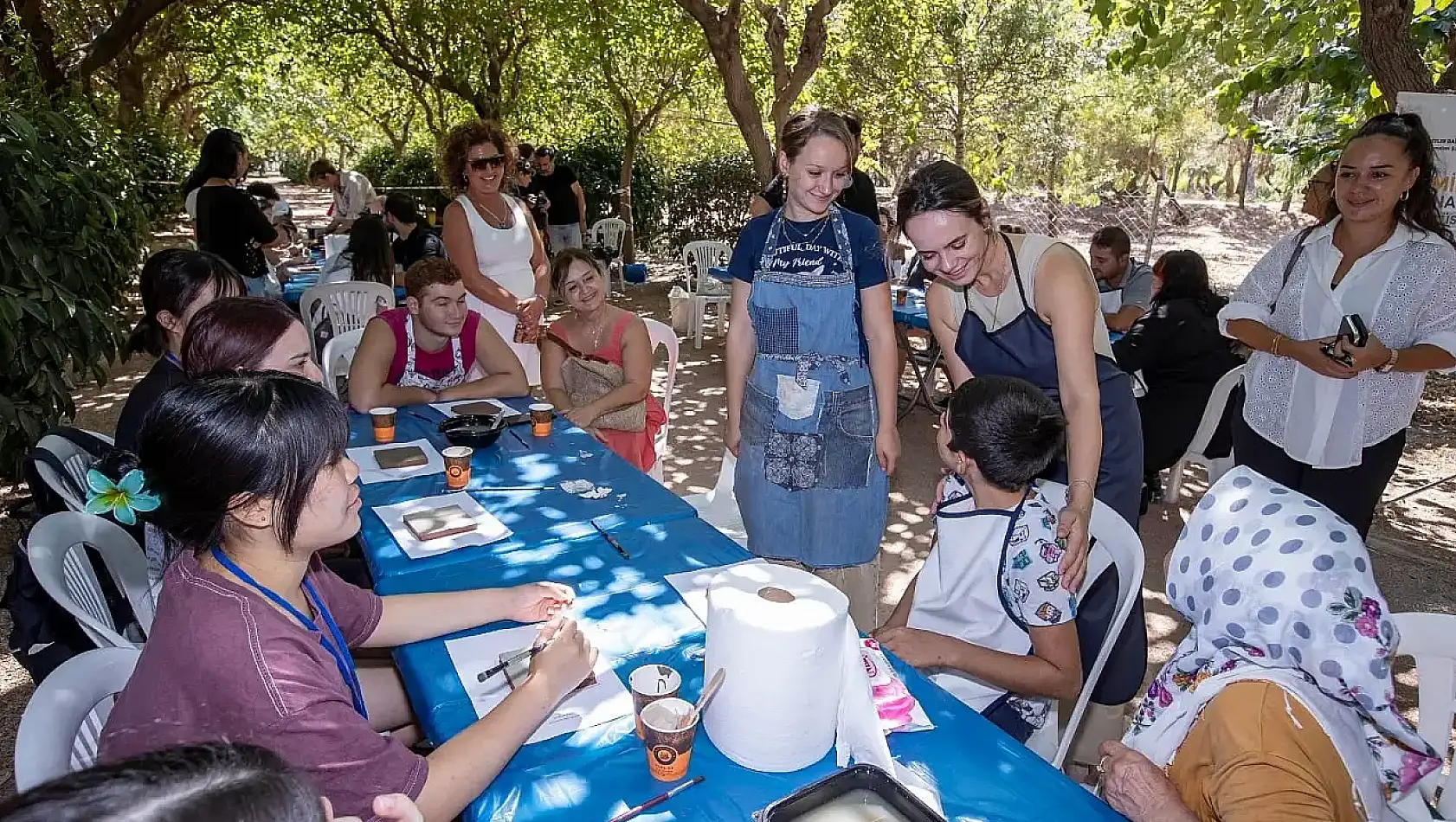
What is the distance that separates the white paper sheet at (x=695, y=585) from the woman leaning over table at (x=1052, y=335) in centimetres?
78

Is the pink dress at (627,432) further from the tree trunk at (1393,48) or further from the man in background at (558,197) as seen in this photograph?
the man in background at (558,197)

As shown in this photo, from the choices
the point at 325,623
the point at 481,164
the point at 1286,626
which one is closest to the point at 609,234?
the point at 481,164

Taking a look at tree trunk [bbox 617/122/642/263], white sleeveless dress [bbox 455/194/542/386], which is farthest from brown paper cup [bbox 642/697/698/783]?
tree trunk [bbox 617/122/642/263]

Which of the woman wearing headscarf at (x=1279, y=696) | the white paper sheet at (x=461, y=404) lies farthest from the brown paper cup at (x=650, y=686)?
the white paper sheet at (x=461, y=404)

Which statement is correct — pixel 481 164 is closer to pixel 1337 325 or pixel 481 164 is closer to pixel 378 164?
pixel 1337 325

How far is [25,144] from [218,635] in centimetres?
359

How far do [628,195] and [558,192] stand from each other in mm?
2504

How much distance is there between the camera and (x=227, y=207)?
5.14 meters

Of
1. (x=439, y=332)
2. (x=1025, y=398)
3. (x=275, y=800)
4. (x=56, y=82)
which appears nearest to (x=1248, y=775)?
(x=1025, y=398)

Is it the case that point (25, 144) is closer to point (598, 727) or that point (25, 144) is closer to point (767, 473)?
point (767, 473)

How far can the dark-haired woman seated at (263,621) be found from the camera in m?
1.29

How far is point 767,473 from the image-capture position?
9.10 feet

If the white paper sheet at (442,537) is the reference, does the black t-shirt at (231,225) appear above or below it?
above

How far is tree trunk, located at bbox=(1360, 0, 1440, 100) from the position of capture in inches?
157
